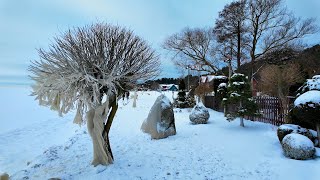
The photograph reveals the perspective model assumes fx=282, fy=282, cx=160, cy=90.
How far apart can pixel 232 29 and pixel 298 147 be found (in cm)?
2145

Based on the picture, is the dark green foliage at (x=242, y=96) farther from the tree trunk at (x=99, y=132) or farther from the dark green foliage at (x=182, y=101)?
the dark green foliage at (x=182, y=101)

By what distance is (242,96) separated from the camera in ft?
34.4

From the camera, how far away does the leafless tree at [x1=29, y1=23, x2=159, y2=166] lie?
254 inches

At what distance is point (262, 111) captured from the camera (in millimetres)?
11539

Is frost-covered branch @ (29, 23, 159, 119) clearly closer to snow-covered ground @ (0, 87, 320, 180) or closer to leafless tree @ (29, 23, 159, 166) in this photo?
leafless tree @ (29, 23, 159, 166)

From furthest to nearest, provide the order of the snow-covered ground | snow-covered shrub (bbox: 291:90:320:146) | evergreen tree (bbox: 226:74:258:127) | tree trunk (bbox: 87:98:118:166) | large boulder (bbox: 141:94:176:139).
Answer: evergreen tree (bbox: 226:74:258:127)
large boulder (bbox: 141:94:176:139)
snow-covered shrub (bbox: 291:90:320:146)
tree trunk (bbox: 87:98:118:166)
the snow-covered ground

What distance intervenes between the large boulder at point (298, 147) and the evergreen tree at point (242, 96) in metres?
3.35

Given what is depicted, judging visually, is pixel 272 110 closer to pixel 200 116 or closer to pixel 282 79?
pixel 200 116

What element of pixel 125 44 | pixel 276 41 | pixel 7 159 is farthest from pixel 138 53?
pixel 276 41

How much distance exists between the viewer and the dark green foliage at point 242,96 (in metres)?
10.4

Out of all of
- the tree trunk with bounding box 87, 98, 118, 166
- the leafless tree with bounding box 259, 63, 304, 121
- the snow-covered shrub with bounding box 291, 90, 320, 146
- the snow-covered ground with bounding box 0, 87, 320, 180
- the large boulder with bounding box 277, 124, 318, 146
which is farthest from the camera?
the leafless tree with bounding box 259, 63, 304, 121

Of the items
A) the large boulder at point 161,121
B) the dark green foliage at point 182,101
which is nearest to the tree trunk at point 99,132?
the large boulder at point 161,121

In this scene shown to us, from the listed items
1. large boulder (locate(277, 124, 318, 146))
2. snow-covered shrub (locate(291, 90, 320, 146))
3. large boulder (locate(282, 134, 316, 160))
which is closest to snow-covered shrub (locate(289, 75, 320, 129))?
large boulder (locate(277, 124, 318, 146))

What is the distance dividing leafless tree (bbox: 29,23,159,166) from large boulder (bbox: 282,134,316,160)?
4017 millimetres
